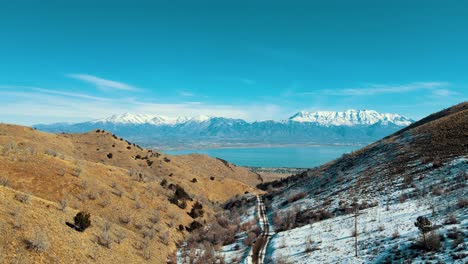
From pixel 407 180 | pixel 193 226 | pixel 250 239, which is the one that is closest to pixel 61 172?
pixel 193 226

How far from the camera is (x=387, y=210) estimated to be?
23.1 metres

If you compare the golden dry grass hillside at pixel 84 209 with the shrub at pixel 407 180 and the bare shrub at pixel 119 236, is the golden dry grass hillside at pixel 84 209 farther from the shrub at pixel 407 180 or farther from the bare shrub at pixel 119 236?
the shrub at pixel 407 180

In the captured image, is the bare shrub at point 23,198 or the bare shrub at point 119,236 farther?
the bare shrub at point 119,236

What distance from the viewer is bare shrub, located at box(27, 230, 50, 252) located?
13497mm

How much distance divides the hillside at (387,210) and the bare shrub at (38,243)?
1270cm

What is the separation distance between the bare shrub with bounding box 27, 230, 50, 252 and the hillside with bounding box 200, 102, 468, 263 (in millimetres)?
12702

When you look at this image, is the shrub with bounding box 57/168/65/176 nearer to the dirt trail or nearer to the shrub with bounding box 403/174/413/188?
the dirt trail

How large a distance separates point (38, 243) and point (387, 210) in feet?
76.4

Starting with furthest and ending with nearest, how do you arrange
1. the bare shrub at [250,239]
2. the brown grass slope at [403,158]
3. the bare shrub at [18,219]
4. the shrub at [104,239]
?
the brown grass slope at [403,158] < the bare shrub at [250,239] < the shrub at [104,239] < the bare shrub at [18,219]

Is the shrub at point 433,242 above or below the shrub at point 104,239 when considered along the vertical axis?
above

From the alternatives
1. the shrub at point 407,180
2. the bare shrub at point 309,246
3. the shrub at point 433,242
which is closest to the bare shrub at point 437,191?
the shrub at point 407,180

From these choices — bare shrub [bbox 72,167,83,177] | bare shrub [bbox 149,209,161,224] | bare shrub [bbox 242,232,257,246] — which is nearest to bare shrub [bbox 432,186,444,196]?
bare shrub [bbox 242,232,257,246]

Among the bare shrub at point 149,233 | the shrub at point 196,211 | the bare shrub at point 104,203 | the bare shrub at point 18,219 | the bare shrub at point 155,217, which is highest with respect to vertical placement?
the bare shrub at point 18,219

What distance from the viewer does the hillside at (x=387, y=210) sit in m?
16.2
